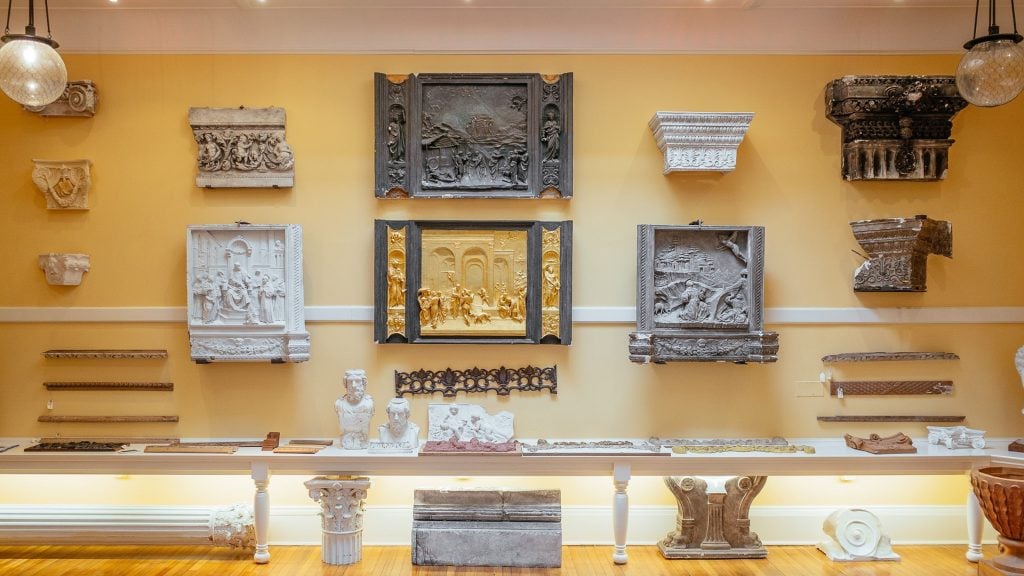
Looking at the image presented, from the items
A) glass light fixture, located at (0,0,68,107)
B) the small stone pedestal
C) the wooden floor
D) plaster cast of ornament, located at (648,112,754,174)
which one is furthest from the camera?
plaster cast of ornament, located at (648,112,754,174)

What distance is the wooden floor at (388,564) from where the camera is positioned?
552 cm

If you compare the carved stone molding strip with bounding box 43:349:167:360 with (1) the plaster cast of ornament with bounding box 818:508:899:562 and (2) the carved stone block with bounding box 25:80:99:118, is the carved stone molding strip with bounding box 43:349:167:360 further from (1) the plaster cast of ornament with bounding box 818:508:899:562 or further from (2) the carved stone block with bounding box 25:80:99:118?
(1) the plaster cast of ornament with bounding box 818:508:899:562

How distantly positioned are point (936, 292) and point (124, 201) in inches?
274

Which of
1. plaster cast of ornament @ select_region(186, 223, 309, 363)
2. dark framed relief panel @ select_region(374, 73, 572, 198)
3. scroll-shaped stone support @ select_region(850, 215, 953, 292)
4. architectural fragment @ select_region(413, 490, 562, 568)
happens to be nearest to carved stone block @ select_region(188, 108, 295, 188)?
plaster cast of ornament @ select_region(186, 223, 309, 363)

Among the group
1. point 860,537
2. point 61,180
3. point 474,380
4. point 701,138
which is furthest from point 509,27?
point 860,537

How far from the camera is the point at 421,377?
623cm

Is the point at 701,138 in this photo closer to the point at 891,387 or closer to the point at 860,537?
the point at 891,387

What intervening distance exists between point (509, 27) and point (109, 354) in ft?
14.3

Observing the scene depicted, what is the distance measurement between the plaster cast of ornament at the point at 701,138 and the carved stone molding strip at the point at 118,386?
4.63m

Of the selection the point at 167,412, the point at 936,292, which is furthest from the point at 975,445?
the point at 167,412

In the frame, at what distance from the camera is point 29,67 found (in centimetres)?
466

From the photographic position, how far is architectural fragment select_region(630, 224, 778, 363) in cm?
591

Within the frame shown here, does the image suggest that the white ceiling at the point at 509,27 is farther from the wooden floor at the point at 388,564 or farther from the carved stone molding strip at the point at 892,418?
the wooden floor at the point at 388,564

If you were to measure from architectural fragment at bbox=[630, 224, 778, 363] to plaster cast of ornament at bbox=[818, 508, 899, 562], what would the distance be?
1385 millimetres
